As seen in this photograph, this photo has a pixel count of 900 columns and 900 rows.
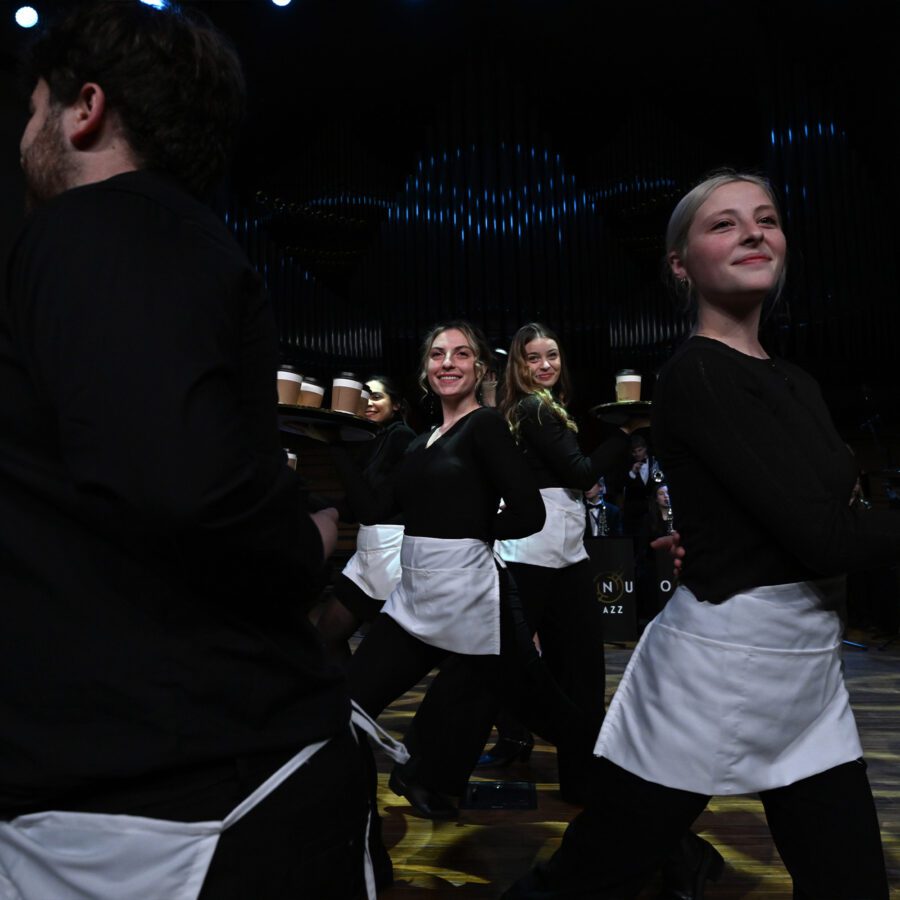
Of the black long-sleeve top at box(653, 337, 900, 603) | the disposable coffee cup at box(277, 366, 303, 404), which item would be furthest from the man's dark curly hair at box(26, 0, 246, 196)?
the disposable coffee cup at box(277, 366, 303, 404)

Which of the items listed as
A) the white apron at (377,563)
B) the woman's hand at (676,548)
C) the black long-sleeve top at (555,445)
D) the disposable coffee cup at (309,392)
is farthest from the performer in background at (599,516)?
the woman's hand at (676,548)

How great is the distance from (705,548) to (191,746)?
943mm

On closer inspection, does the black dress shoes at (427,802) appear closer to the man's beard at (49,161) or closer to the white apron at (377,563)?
the white apron at (377,563)

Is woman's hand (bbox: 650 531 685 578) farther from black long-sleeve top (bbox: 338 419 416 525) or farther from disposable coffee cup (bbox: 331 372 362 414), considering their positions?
black long-sleeve top (bbox: 338 419 416 525)

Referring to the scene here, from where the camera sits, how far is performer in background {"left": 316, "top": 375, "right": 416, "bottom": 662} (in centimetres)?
331

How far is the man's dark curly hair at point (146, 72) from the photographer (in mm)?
762

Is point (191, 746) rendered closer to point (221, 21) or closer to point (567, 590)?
point (567, 590)

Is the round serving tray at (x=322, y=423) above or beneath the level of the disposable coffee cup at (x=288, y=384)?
beneath

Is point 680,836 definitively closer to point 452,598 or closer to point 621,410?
point 452,598

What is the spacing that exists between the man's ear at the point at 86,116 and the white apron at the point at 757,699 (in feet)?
3.54

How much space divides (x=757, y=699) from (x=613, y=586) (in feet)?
15.5

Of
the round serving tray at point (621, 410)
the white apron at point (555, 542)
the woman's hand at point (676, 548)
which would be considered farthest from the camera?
the white apron at point (555, 542)

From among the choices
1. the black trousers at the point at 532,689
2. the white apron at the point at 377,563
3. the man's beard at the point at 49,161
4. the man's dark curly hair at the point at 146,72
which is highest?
the man's dark curly hair at the point at 146,72

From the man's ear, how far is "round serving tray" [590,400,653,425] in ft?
6.43
